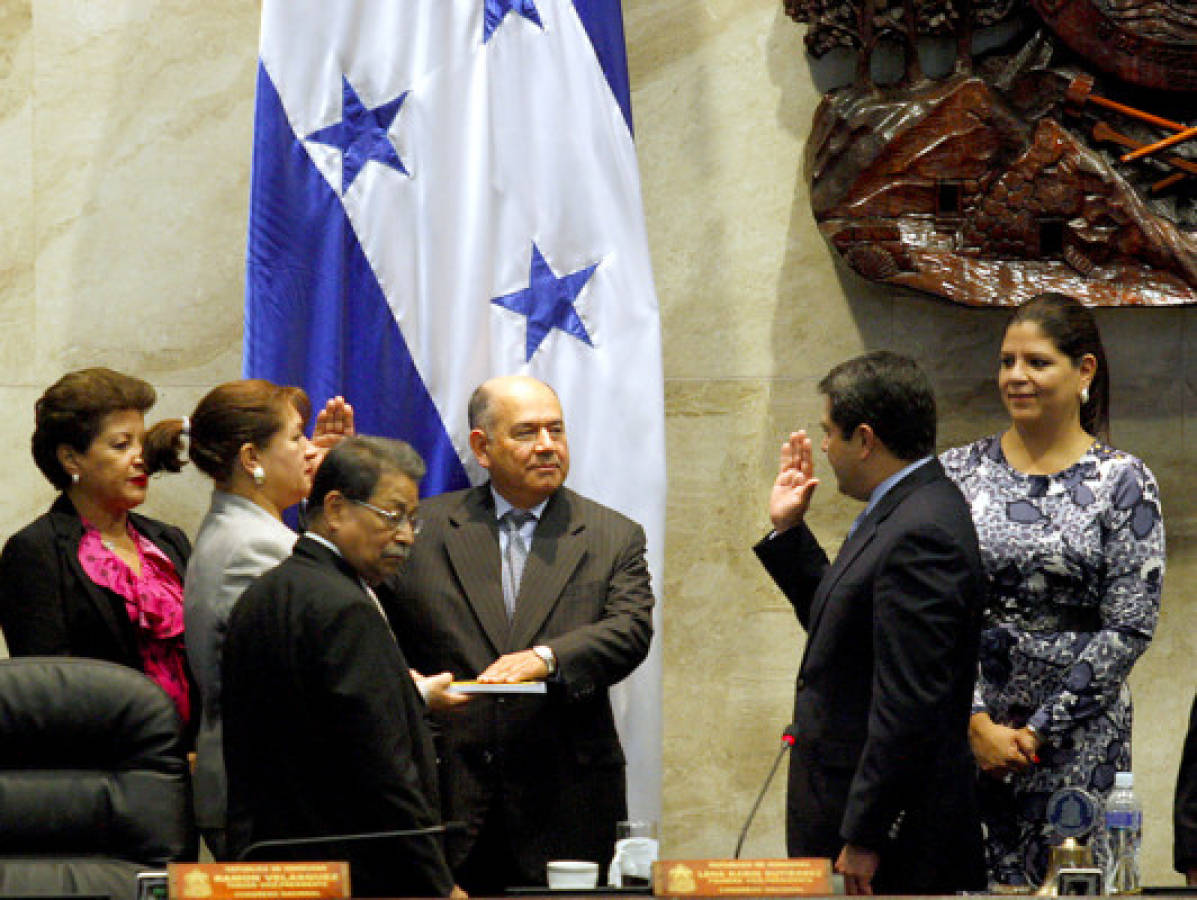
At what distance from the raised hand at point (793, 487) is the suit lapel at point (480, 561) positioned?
1.85 ft

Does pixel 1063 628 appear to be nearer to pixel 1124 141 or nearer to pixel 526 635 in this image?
pixel 526 635

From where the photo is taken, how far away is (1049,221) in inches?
180

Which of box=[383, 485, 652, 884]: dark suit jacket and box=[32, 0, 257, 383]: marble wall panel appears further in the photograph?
box=[32, 0, 257, 383]: marble wall panel

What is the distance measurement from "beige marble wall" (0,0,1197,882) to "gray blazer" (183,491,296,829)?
153cm

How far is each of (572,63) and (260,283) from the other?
0.94 metres

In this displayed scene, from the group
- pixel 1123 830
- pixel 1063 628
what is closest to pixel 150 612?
pixel 1063 628

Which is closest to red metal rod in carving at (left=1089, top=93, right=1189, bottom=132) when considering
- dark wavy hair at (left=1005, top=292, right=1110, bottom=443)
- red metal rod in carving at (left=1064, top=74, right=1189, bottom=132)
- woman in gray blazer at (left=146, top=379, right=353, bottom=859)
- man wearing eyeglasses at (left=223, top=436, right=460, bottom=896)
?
red metal rod in carving at (left=1064, top=74, right=1189, bottom=132)

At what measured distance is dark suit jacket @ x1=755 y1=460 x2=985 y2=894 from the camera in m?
3.24

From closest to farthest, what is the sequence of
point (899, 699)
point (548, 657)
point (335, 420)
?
point (899, 699)
point (548, 657)
point (335, 420)

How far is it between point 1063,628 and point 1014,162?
1.31 metres

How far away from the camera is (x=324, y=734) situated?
116 inches

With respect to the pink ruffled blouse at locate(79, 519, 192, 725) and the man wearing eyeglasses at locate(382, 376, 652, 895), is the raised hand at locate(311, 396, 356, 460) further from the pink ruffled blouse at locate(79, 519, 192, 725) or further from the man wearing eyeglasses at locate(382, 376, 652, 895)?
the pink ruffled blouse at locate(79, 519, 192, 725)

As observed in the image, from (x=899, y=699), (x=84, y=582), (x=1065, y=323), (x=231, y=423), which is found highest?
(x=1065, y=323)

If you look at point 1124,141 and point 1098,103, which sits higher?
point 1098,103
